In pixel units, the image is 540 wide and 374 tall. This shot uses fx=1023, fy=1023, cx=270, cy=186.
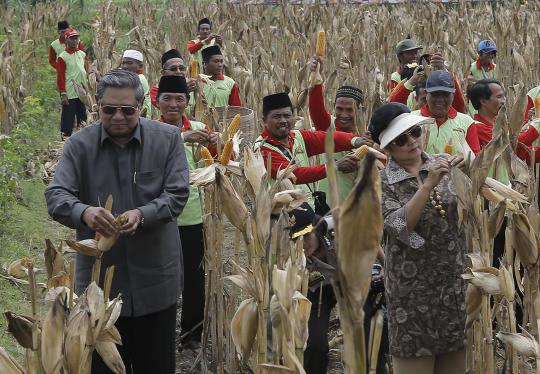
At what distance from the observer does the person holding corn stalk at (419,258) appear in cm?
366

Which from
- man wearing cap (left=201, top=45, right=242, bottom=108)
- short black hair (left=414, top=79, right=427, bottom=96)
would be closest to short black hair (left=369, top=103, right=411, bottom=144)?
short black hair (left=414, top=79, right=427, bottom=96)

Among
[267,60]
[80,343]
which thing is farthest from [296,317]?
[267,60]

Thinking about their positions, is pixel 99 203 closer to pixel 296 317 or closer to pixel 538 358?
pixel 296 317

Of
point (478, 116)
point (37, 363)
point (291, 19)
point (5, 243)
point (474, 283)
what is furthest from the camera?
point (291, 19)

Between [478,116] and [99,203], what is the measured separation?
2681mm

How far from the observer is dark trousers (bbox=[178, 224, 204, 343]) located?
18.0ft

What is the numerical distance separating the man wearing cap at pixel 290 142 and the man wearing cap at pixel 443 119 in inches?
16.2

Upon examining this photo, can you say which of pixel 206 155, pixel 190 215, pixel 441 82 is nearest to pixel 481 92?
pixel 441 82

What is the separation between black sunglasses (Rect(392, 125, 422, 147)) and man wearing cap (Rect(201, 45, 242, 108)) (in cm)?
369

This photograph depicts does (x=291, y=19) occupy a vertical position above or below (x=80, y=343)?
above

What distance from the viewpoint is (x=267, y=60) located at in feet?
35.8

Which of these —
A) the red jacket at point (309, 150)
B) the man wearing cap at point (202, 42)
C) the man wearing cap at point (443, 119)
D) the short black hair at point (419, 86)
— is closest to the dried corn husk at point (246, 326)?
the red jacket at point (309, 150)

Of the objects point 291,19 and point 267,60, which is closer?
point 267,60

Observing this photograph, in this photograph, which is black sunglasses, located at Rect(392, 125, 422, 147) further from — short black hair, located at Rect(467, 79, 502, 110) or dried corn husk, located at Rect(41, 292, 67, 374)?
short black hair, located at Rect(467, 79, 502, 110)
